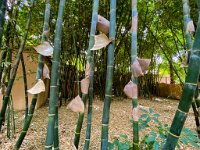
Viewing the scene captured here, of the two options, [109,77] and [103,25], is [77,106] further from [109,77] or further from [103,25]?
[103,25]

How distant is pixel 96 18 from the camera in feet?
2.41

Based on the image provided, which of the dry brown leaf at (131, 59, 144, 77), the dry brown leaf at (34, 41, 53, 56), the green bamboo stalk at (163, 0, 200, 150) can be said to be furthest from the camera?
the dry brown leaf at (34, 41, 53, 56)

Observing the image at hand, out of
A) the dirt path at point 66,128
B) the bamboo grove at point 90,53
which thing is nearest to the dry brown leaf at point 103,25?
the bamboo grove at point 90,53

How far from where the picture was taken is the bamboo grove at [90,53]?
0.67m

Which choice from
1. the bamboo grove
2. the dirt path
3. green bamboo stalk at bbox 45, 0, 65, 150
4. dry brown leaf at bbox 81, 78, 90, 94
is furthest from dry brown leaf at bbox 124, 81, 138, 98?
the dirt path

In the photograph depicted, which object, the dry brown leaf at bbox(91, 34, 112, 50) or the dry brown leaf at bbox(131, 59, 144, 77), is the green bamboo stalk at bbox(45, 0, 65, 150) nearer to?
the dry brown leaf at bbox(91, 34, 112, 50)

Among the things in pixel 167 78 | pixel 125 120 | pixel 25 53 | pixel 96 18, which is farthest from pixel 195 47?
pixel 167 78

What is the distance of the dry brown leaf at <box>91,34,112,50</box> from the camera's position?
675 millimetres

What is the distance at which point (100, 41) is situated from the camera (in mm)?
683

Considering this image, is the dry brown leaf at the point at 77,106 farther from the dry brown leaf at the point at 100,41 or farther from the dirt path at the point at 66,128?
the dirt path at the point at 66,128

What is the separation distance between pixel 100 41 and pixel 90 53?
7cm

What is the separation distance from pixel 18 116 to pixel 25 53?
0.84 metres

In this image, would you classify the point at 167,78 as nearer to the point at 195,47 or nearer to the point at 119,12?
the point at 119,12

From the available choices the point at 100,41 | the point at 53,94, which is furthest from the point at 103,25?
the point at 53,94
